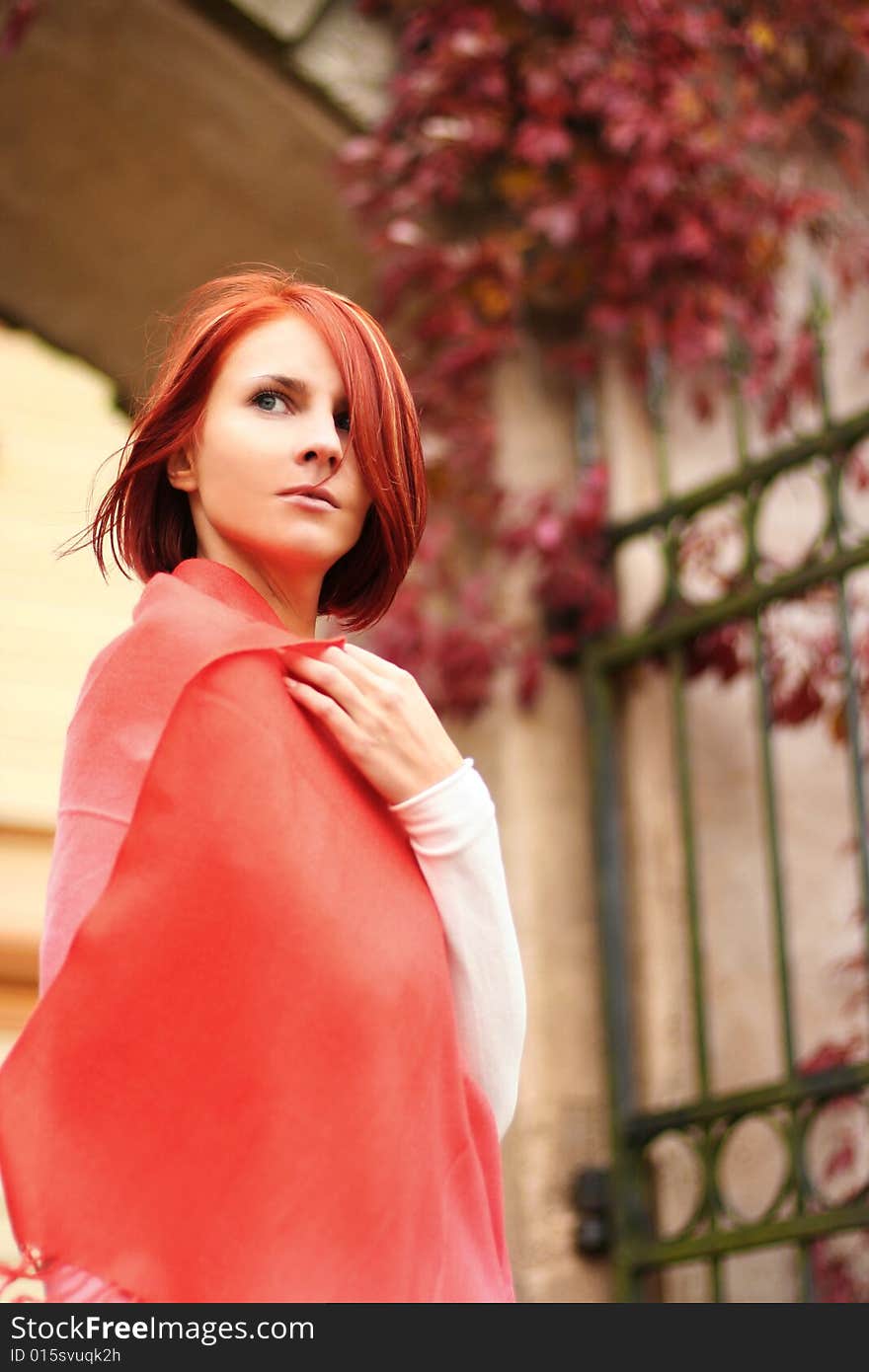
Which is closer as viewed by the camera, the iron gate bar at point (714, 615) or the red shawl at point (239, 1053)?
the red shawl at point (239, 1053)

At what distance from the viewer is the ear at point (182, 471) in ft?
4.87

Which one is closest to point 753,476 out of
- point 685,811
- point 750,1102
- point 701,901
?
point 685,811

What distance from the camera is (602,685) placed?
11.9 ft

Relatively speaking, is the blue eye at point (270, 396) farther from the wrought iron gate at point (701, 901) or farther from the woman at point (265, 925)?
the wrought iron gate at point (701, 901)

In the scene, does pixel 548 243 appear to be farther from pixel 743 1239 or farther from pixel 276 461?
pixel 276 461

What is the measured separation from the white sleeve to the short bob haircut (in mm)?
228

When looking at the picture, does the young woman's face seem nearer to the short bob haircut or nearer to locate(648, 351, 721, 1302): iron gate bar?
the short bob haircut

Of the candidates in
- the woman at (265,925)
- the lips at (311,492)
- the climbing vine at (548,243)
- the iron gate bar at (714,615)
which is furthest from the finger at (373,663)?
the climbing vine at (548,243)

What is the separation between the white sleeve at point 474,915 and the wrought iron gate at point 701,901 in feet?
6.15

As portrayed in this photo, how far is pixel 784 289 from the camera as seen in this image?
397 centimetres

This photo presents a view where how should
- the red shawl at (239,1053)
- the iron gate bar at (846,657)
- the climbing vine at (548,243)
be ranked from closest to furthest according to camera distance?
the red shawl at (239,1053) → the iron gate bar at (846,657) → the climbing vine at (548,243)

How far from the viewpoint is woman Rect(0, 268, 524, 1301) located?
3.84 feet
